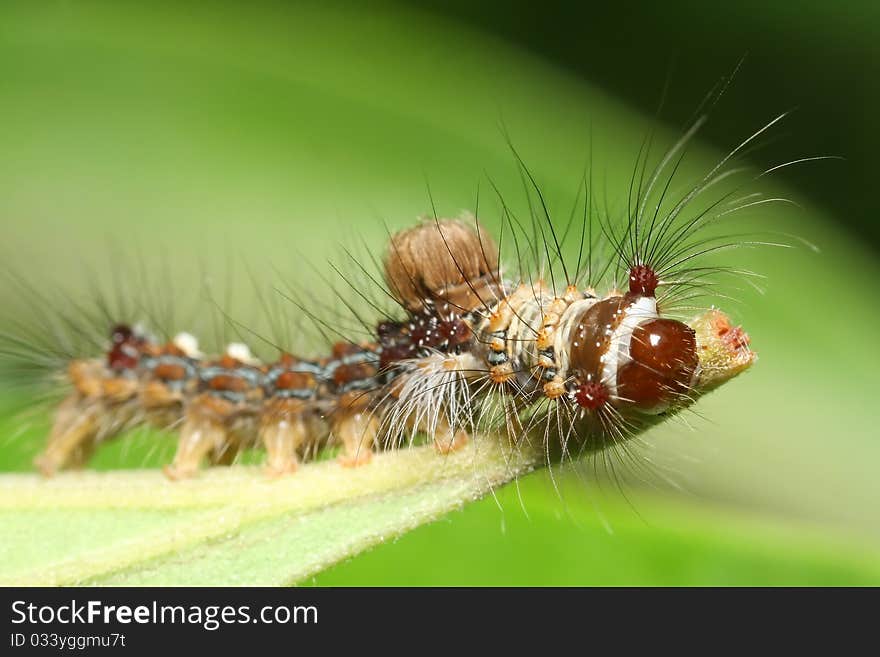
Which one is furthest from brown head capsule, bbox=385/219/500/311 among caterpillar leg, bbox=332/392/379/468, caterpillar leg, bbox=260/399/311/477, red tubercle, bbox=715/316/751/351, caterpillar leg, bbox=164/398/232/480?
caterpillar leg, bbox=164/398/232/480

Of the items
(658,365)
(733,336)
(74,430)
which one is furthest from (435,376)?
(74,430)

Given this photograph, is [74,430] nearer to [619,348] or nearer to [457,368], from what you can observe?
[457,368]

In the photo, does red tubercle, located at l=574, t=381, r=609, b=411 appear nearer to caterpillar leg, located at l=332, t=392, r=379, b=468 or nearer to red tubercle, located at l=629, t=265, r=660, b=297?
red tubercle, located at l=629, t=265, r=660, b=297

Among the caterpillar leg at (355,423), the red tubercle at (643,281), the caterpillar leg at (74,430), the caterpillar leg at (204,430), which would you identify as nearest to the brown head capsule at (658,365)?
the red tubercle at (643,281)

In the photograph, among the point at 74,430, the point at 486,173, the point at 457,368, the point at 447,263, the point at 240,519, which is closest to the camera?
the point at 240,519
